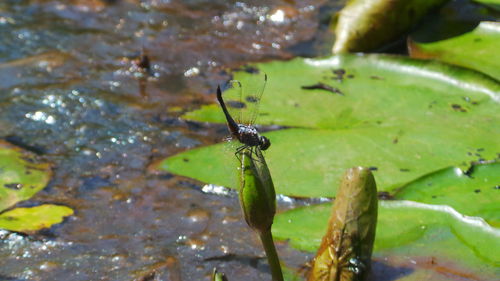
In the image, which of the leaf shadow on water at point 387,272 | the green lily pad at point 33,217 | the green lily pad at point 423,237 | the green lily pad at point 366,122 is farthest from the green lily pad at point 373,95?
the leaf shadow on water at point 387,272

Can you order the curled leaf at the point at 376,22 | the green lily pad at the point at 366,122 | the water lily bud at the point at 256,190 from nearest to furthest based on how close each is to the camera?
the water lily bud at the point at 256,190, the green lily pad at the point at 366,122, the curled leaf at the point at 376,22

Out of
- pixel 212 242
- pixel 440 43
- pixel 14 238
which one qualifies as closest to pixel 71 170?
pixel 14 238

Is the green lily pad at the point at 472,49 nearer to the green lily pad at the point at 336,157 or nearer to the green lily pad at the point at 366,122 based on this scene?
the green lily pad at the point at 366,122

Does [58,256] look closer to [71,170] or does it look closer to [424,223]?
[71,170]

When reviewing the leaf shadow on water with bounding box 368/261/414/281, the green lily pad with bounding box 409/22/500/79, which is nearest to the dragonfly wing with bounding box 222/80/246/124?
the leaf shadow on water with bounding box 368/261/414/281

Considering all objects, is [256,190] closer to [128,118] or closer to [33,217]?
[33,217]
